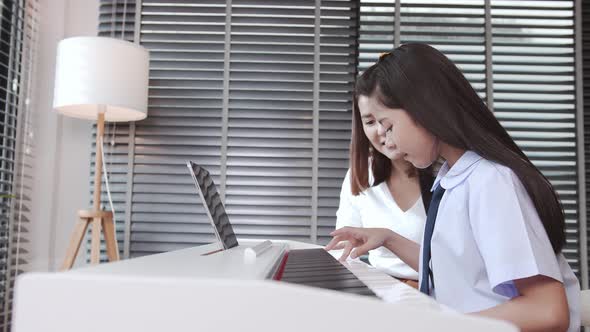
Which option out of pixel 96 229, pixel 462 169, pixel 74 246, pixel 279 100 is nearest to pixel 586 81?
pixel 279 100

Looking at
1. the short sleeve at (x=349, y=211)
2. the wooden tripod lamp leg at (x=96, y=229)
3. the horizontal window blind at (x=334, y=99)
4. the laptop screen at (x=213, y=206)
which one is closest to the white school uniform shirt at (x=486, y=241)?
the laptop screen at (x=213, y=206)

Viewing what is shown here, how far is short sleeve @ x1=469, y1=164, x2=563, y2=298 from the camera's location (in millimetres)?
895

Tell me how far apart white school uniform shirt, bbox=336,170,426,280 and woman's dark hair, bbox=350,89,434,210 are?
0.10 ft

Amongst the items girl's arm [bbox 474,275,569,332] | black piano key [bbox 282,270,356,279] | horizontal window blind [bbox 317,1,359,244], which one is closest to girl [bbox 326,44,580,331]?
girl's arm [bbox 474,275,569,332]

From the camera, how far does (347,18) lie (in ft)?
10.3

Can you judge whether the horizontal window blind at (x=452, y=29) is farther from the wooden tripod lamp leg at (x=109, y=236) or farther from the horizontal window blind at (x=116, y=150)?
the wooden tripod lamp leg at (x=109, y=236)

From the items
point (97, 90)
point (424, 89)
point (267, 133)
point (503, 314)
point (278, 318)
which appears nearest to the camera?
point (278, 318)

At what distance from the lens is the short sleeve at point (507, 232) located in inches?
35.2

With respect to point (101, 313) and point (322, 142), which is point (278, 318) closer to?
point (101, 313)

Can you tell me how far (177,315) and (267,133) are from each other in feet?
8.74

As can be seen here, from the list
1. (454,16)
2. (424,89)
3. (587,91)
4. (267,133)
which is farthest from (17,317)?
(587,91)

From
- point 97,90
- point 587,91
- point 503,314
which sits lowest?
point 503,314

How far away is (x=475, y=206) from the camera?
3.21 feet

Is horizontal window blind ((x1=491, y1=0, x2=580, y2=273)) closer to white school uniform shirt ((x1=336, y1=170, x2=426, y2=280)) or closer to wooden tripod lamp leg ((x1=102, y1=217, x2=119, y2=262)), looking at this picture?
white school uniform shirt ((x1=336, y1=170, x2=426, y2=280))
